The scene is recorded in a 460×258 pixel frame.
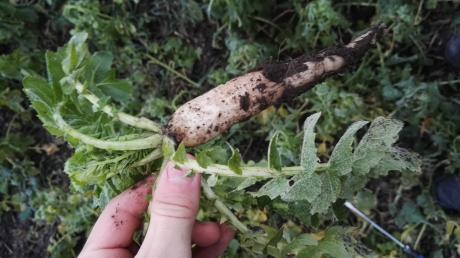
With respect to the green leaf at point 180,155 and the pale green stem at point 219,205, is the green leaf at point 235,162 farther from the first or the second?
the pale green stem at point 219,205

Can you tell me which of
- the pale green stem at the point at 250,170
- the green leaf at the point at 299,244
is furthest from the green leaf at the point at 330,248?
the pale green stem at the point at 250,170

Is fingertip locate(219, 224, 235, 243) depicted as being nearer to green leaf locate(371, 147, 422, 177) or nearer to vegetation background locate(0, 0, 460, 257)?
vegetation background locate(0, 0, 460, 257)

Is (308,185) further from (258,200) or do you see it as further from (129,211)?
(129,211)

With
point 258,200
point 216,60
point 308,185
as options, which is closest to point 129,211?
point 258,200

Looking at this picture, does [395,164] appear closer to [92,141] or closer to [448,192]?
[448,192]

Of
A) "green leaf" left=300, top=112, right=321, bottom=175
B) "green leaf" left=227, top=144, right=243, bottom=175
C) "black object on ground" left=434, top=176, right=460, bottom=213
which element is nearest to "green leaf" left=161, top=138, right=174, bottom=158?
"green leaf" left=227, top=144, right=243, bottom=175

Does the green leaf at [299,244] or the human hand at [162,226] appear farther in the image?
the green leaf at [299,244]
